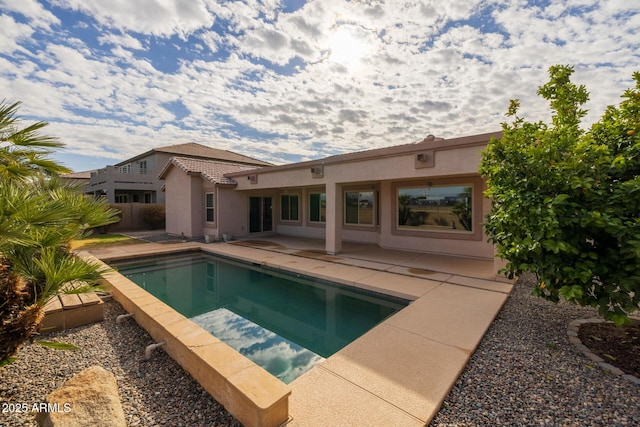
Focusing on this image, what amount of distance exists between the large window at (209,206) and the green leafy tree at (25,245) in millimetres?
11620

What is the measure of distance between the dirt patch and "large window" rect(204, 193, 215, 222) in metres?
15.4

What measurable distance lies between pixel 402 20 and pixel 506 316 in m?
8.55

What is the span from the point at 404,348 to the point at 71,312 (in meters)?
5.85

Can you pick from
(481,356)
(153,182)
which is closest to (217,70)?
(481,356)

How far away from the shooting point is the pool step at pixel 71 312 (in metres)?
4.67

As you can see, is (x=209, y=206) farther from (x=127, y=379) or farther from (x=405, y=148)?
(x=127, y=379)

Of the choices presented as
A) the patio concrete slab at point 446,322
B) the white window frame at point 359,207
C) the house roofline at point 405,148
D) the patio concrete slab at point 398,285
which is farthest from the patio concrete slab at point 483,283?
the white window frame at point 359,207

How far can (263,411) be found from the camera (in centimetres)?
235

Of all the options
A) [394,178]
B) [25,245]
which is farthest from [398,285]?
[25,245]

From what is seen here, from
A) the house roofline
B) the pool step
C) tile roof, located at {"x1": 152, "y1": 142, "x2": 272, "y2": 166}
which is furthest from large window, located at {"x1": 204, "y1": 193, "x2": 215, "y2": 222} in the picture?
tile roof, located at {"x1": 152, "y1": 142, "x2": 272, "y2": 166}

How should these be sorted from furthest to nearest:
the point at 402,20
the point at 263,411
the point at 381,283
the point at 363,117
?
the point at 363,117 < the point at 402,20 < the point at 381,283 < the point at 263,411

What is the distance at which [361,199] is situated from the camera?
541 inches

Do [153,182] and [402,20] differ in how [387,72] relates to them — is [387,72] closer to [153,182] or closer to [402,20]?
[402,20]

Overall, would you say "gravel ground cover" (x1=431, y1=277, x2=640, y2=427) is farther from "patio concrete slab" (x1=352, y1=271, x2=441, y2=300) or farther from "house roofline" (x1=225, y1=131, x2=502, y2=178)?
"house roofline" (x1=225, y1=131, x2=502, y2=178)
